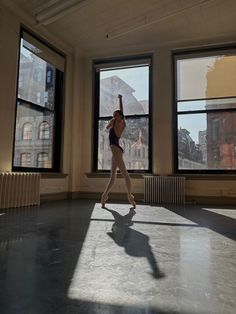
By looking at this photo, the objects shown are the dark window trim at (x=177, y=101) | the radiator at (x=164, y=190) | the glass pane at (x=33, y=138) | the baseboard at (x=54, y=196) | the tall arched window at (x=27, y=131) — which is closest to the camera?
A: the glass pane at (x=33, y=138)

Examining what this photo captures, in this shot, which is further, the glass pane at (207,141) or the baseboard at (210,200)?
the glass pane at (207,141)

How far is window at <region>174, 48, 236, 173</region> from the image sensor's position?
5008mm

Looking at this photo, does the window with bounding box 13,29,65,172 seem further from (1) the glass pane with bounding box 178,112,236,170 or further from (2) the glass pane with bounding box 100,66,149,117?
(1) the glass pane with bounding box 178,112,236,170

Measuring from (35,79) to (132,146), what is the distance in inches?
83.6

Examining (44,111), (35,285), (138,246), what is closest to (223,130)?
(44,111)

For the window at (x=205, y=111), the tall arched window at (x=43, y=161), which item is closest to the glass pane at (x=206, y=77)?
the window at (x=205, y=111)

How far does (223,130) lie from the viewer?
16.5ft

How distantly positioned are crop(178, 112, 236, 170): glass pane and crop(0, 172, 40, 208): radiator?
2.54 metres

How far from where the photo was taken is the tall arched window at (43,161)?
16.0 ft

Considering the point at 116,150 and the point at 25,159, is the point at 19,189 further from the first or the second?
the point at 116,150

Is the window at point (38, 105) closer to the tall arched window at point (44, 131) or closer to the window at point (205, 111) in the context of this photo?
the tall arched window at point (44, 131)

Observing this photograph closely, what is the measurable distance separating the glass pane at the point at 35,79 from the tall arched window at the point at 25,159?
35.1 inches

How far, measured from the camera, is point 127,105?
568cm

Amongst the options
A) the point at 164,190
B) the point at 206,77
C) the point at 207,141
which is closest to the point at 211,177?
the point at 207,141
